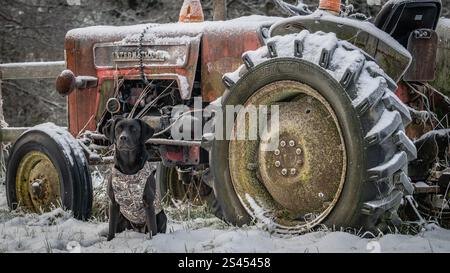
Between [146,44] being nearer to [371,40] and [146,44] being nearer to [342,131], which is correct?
[371,40]

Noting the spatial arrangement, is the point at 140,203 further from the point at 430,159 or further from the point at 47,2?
the point at 47,2

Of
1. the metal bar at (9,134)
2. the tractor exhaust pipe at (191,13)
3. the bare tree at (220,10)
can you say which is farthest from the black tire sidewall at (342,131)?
the metal bar at (9,134)

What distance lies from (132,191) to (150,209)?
140 mm

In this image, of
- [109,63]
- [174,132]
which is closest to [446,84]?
[174,132]

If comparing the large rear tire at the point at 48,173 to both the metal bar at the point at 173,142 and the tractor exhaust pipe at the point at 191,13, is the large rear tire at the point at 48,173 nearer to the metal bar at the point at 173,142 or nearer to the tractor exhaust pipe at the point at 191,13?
the metal bar at the point at 173,142

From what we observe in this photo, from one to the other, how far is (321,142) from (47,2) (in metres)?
9.34

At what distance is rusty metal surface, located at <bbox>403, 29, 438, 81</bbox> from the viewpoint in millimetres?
3576

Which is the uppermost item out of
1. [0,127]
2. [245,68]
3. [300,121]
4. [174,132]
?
[245,68]

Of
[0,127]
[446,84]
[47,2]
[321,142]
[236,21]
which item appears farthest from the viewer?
[47,2]

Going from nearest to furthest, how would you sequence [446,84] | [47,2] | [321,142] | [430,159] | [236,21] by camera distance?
[321,142]
[430,159]
[446,84]
[236,21]
[47,2]

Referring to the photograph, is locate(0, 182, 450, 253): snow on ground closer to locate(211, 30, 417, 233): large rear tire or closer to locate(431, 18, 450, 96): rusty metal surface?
locate(211, 30, 417, 233): large rear tire

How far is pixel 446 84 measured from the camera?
402 centimetres

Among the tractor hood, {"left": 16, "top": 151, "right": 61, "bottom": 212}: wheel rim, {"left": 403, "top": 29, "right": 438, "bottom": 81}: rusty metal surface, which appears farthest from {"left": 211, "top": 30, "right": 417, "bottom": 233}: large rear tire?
{"left": 16, "top": 151, "right": 61, "bottom": 212}: wheel rim

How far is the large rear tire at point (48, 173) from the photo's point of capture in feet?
13.4
